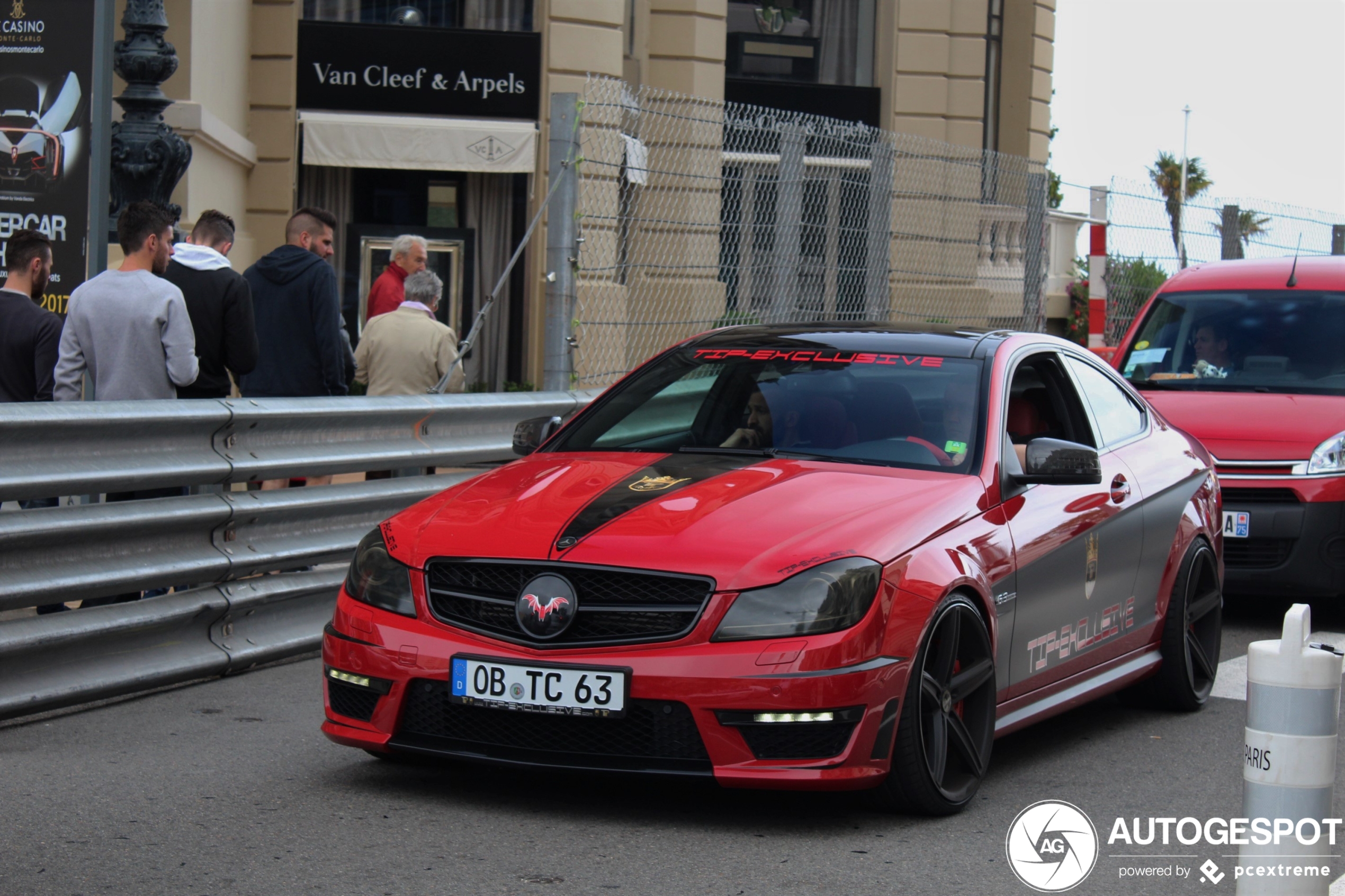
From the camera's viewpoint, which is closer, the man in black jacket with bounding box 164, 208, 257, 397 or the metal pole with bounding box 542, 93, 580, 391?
the man in black jacket with bounding box 164, 208, 257, 397

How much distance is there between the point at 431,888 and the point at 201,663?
9.41 feet

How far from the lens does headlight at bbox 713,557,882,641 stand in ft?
15.2

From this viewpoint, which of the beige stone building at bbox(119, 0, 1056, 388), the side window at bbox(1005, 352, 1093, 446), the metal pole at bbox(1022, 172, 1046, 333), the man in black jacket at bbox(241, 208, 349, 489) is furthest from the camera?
the beige stone building at bbox(119, 0, 1056, 388)

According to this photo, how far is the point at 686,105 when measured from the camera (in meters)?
9.41

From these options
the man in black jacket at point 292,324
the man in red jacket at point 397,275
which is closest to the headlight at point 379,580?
the man in black jacket at point 292,324

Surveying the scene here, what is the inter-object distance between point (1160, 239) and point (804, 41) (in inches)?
355

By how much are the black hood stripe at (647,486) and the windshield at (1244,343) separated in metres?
5.03

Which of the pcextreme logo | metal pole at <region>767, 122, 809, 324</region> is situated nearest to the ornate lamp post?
metal pole at <region>767, 122, 809, 324</region>

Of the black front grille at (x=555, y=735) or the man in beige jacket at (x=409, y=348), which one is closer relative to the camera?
the black front grille at (x=555, y=735)

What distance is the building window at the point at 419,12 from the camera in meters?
19.5

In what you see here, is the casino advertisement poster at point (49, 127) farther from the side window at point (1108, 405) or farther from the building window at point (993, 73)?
the building window at point (993, 73)

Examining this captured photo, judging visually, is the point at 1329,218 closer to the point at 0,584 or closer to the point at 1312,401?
the point at 1312,401

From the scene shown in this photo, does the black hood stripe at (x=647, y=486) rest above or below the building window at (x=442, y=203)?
below

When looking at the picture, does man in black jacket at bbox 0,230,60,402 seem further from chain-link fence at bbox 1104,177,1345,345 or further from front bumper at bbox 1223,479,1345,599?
chain-link fence at bbox 1104,177,1345,345
